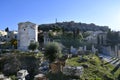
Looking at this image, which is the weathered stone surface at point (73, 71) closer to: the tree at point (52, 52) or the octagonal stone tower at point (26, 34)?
the tree at point (52, 52)

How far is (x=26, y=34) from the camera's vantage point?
51.4 m

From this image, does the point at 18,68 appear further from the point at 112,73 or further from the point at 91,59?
the point at 112,73

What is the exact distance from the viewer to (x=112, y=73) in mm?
32906

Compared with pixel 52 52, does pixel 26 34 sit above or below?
above

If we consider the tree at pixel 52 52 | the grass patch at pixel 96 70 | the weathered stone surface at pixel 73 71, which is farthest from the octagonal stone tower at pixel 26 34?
the weathered stone surface at pixel 73 71

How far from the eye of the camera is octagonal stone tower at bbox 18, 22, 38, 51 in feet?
167

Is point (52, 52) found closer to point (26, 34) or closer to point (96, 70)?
point (96, 70)

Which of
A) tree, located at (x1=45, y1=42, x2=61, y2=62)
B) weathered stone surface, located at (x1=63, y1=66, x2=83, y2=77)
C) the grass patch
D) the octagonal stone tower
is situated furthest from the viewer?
the octagonal stone tower

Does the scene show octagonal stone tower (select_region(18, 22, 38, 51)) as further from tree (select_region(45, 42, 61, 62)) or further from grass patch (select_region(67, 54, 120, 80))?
grass patch (select_region(67, 54, 120, 80))

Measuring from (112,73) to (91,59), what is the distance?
5.73 m

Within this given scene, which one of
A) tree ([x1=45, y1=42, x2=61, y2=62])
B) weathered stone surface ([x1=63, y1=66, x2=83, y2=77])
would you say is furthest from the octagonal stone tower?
weathered stone surface ([x1=63, y1=66, x2=83, y2=77])

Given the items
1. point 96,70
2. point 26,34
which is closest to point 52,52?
point 96,70

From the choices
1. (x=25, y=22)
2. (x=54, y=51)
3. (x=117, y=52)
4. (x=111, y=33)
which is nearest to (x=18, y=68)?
(x=54, y=51)

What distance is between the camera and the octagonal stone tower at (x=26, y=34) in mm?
50781
